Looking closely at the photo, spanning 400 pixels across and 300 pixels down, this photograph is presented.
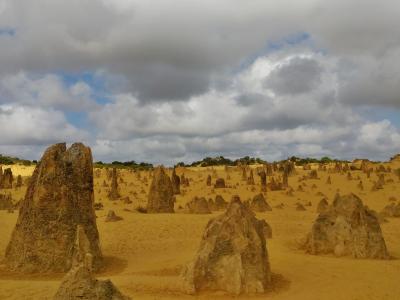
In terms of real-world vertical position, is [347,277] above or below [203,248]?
below

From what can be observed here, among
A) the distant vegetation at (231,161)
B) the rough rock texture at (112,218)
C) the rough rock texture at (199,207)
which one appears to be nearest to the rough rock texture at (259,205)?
the rough rock texture at (199,207)

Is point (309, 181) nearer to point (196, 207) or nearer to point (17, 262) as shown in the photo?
point (196, 207)

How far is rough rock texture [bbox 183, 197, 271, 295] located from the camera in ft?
30.7

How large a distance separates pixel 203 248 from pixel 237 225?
0.80m

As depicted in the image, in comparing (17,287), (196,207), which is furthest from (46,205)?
(196,207)

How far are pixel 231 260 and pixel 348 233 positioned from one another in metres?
4.68

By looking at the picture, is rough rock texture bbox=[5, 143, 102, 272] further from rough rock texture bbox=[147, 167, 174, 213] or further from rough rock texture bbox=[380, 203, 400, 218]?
rough rock texture bbox=[380, 203, 400, 218]

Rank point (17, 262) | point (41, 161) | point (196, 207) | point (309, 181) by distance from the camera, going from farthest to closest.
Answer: point (309, 181) < point (196, 207) < point (41, 161) < point (17, 262)

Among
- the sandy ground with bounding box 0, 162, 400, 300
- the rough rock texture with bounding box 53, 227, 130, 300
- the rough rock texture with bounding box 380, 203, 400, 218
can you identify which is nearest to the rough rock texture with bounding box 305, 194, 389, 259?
the sandy ground with bounding box 0, 162, 400, 300

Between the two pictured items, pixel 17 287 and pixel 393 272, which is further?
pixel 393 272

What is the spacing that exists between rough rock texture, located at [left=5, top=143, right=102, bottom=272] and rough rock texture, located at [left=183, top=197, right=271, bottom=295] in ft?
11.3

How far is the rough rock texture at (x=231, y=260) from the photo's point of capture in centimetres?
935

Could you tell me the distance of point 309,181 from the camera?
3700 centimetres

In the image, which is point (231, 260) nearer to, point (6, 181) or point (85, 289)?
point (85, 289)
